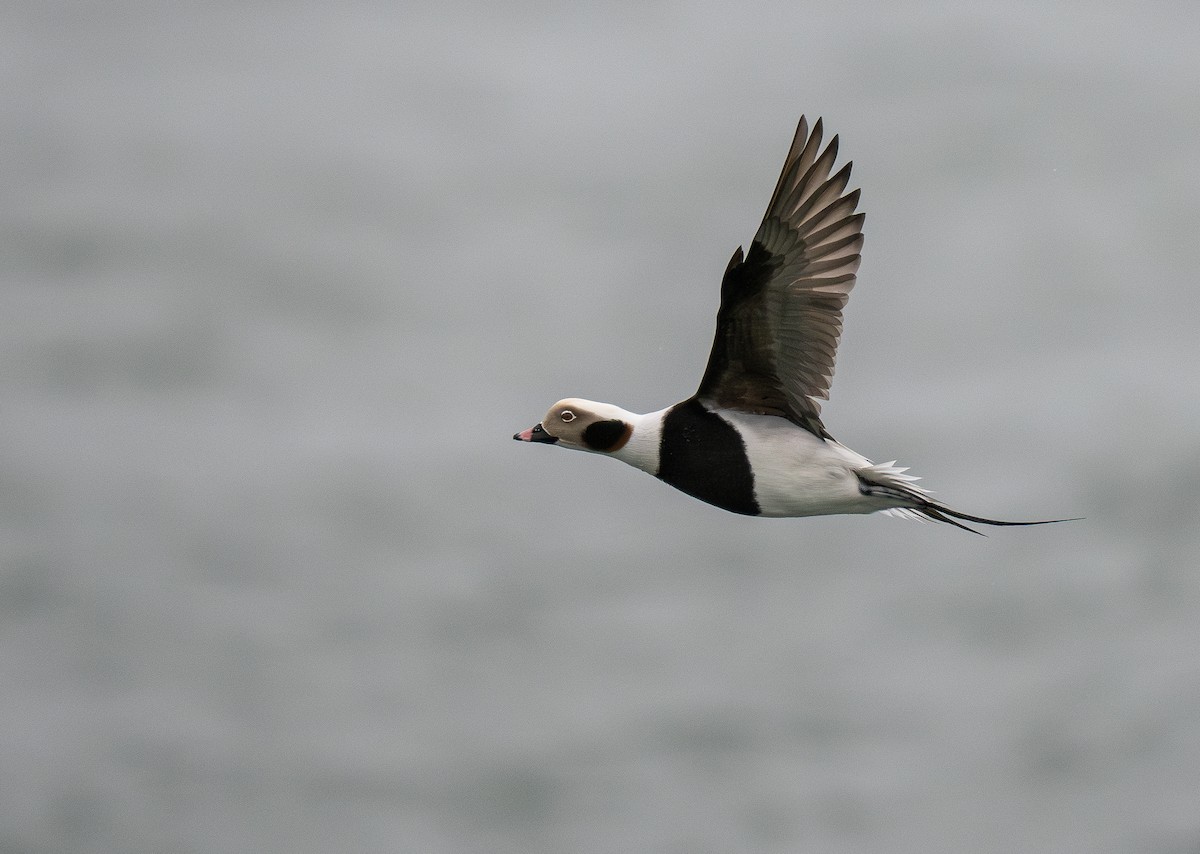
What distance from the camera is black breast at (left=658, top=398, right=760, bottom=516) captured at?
335 inches

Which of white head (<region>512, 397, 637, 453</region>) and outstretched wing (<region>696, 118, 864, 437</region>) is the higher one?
outstretched wing (<region>696, 118, 864, 437</region>)

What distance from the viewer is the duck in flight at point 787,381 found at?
8.34m

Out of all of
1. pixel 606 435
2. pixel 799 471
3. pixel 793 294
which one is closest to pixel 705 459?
pixel 799 471

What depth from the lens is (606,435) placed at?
350 inches

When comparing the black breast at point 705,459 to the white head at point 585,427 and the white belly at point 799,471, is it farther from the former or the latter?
the white head at point 585,427

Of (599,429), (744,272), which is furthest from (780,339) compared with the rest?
(599,429)

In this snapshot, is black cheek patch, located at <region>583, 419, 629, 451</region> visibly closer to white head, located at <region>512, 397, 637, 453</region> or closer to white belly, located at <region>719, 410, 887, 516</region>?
white head, located at <region>512, 397, 637, 453</region>

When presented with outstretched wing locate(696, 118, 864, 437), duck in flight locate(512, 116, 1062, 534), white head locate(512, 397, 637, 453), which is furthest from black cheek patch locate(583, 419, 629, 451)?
outstretched wing locate(696, 118, 864, 437)

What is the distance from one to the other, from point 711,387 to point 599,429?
630 millimetres

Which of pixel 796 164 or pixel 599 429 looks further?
pixel 599 429

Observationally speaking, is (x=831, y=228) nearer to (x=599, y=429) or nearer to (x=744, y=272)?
(x=744, y=272)

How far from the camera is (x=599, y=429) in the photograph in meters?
8.93

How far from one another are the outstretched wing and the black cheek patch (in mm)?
456

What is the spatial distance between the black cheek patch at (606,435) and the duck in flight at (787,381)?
0.20 meters
